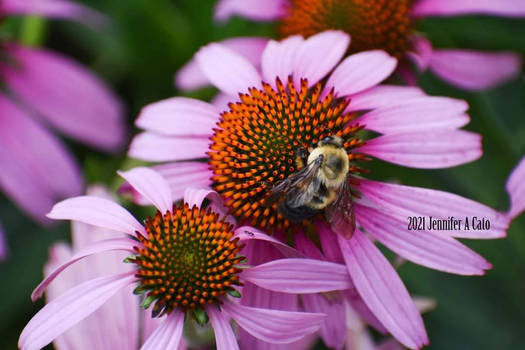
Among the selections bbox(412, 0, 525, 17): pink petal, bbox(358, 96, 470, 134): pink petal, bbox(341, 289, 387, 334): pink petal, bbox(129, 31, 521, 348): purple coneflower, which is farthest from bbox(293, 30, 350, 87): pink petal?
bbox(341, 289, 387, 334): pink petal

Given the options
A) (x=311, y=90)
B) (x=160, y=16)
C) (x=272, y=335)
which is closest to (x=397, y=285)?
(x=272, y=335)

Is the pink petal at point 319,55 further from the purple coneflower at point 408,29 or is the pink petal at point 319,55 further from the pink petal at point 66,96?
the pink petal at point 66,96

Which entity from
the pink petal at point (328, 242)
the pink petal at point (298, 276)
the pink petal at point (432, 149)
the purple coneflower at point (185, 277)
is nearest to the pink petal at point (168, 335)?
the purple coneflower at point (185, 277)

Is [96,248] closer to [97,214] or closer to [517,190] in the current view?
[97,214]

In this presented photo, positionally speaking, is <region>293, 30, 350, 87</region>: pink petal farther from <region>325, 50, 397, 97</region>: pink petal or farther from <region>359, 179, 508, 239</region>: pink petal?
<region>359, 179, 508, 239</region>: pink petal

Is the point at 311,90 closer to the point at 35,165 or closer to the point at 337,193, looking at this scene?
the point at 337,193

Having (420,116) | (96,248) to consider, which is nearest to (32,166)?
(96,248)
